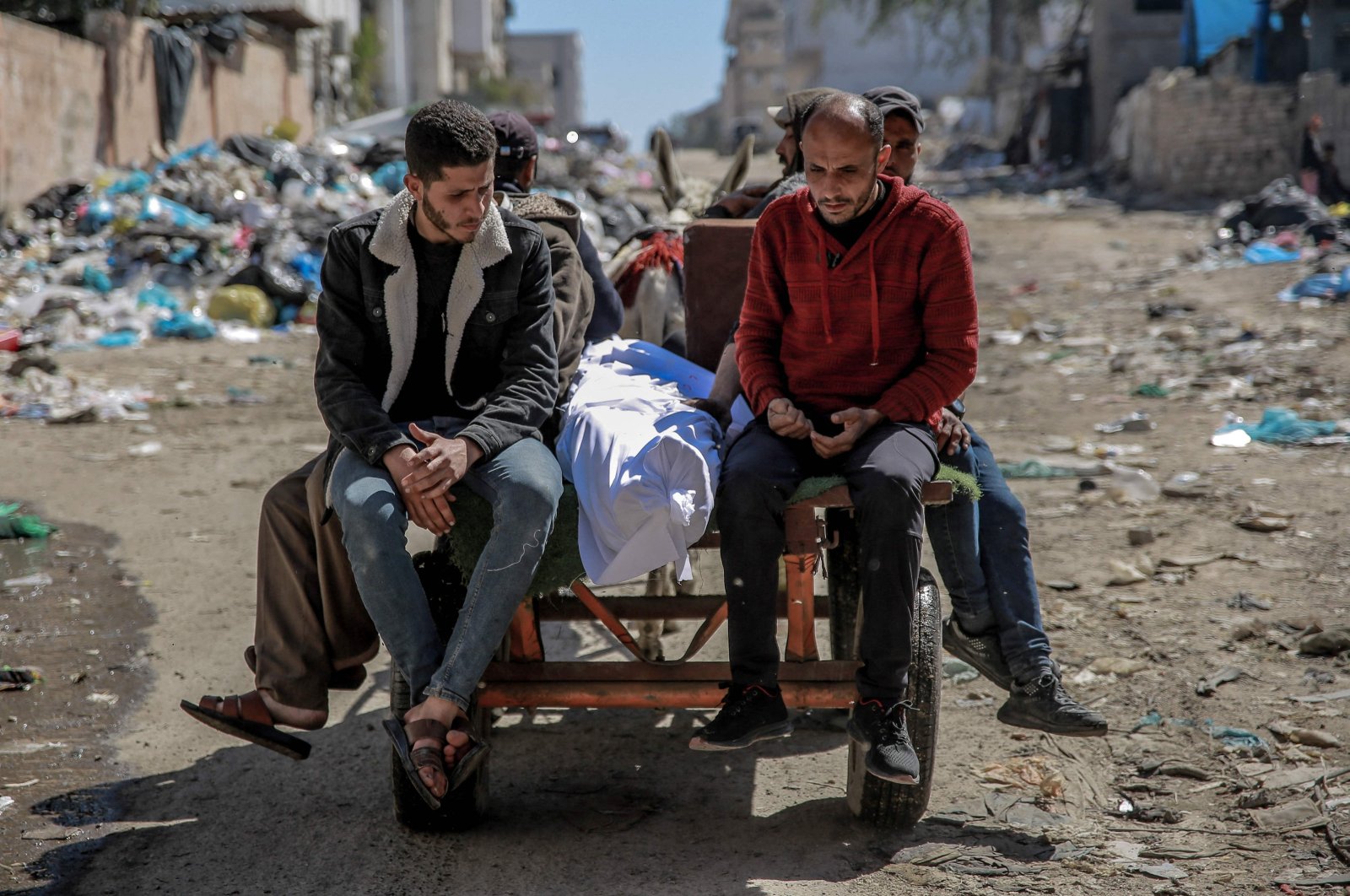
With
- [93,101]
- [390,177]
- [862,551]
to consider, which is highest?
[93,101]

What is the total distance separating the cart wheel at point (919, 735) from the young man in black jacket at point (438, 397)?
0.99 metres

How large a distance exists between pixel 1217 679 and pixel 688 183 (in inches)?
114

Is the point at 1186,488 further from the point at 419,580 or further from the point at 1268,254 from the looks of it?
the point at 1268,254

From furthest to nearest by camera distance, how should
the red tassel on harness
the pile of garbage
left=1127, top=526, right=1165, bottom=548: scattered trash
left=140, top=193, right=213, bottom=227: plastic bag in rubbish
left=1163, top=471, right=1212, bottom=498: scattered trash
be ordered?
left=140, top=193, right=213, bottom=227: plastic bag in rubbish, the pile of garbage, left=1163, top=471, right=1212, bottom=498: scattered trash, left=1127, top=526, right=1165, bottom=548: scattered trash, the red tassel on harness

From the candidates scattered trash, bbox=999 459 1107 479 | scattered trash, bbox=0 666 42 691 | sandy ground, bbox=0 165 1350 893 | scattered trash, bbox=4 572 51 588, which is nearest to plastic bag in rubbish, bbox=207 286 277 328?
sandy ground, bbox=0 165 1350 893

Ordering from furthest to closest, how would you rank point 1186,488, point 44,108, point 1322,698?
1. point 44,108
2. point 1186,488
3. point 1322,698

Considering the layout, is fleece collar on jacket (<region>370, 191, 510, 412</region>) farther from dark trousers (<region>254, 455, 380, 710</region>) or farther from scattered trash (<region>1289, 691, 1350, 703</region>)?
scattered trash (<region>1289, 691, 1350, 703</region>)

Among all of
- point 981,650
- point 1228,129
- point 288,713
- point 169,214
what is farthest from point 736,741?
point 1228,129

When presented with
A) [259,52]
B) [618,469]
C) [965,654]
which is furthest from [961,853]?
[259,52]

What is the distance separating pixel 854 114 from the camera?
10.3ft

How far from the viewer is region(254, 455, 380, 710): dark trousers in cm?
317

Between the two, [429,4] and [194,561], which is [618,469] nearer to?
[194,561]

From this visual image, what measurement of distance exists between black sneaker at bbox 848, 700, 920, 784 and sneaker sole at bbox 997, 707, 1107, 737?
17.2 inches

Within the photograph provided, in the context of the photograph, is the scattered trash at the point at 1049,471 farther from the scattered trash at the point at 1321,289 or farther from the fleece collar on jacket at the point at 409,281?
the scattered trash at the point at 1321,289
